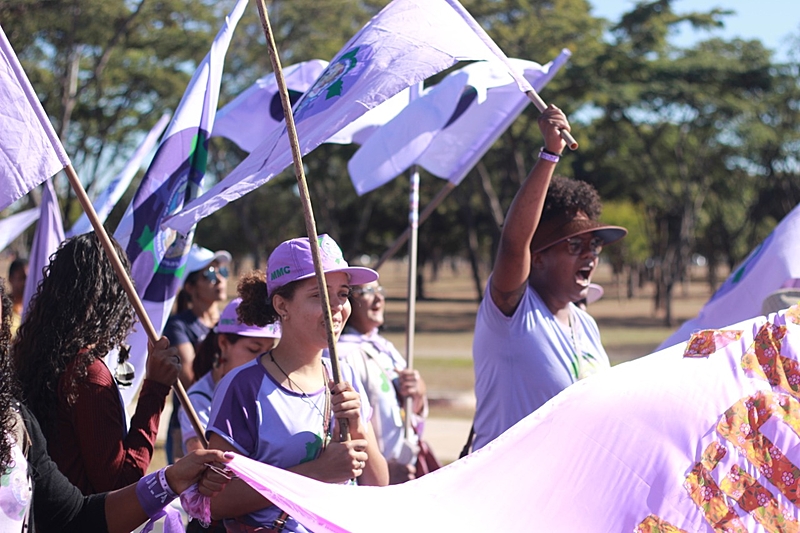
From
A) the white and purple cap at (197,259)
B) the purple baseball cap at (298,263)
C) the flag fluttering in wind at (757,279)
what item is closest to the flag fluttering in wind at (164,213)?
the purple baseball cap at (298,263)

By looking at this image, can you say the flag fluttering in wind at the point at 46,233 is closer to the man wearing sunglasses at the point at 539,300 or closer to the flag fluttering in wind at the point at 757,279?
the man wearing sunglasses at the point at 539,300

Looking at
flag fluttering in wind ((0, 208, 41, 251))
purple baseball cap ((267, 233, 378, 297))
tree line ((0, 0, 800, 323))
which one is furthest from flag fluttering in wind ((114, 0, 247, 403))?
tree line ((0, 0, 800, 323))

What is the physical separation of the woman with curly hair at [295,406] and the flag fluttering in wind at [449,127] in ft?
8.12

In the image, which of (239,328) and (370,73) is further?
(239,328)

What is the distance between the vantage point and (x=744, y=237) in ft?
152

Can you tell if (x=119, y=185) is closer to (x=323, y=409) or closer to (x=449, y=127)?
(x=449, y=127)

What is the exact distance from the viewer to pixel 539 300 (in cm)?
342

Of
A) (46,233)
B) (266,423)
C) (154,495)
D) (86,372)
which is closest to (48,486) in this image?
(154,495)

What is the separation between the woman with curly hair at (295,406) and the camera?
8.72 feet

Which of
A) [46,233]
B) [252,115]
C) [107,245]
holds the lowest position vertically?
[46,233]

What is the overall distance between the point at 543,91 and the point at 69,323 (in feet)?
67.4

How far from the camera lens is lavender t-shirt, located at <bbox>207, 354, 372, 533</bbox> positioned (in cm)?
271

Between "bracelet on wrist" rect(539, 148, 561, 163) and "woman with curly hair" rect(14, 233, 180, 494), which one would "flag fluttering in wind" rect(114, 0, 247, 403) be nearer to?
"woman with curly hair" rect(14, 233, 180, 494)

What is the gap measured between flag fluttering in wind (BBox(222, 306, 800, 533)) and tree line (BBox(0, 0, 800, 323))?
1401 centimetres
